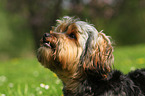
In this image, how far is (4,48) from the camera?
3231 cm

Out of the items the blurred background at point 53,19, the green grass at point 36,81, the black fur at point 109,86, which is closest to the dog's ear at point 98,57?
the black fur at point 109,86

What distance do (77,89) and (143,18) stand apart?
1214 inches

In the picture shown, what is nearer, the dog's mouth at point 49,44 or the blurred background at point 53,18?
the dog's mouth at point 49,44

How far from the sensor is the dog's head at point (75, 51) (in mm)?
3737

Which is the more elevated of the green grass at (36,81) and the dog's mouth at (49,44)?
the dog's mouth at (49,44)

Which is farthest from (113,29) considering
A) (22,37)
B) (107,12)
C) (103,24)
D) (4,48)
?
(4,48)

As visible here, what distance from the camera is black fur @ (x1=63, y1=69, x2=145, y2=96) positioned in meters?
3.71

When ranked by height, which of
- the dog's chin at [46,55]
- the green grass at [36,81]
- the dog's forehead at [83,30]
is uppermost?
the dog's forehead at [83,30]

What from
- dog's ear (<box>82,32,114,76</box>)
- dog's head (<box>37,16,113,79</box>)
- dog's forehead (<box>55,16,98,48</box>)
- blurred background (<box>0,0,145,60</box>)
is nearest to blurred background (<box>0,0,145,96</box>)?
blurred background (<box>0,0,145,60</box>)

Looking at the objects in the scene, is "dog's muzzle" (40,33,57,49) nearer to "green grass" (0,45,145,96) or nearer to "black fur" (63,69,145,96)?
"black fur" (63,69,145,96)

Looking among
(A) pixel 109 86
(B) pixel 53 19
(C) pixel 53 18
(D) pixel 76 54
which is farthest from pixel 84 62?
(C) pixel 53 18

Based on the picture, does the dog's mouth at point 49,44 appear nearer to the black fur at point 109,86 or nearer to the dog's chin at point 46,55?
the dog's chin at point 46,55

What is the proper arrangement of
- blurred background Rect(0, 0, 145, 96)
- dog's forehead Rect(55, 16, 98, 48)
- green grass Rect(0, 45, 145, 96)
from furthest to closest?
blurred background Rect(0, 0, 145, 96)
green grass Rect(0, 45, 145, 96)
dog's forehead Rect(55, 16, 98, 48)

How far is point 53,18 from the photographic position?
21.3m
